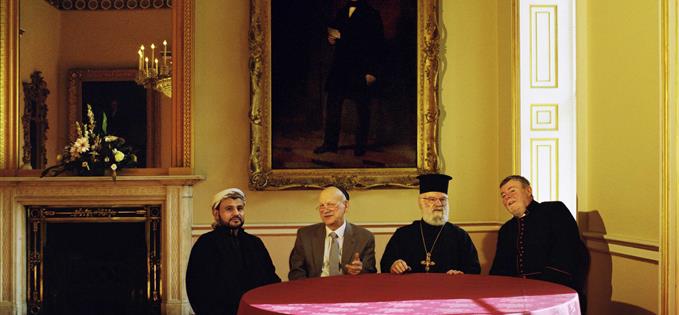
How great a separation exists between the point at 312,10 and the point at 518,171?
7.94 feet

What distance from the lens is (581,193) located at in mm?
5520

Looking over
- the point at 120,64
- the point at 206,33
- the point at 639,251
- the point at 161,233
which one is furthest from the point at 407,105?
the point at 120,64

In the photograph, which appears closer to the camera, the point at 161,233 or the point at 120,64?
the point at 161,233

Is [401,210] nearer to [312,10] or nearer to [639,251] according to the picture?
[312,10]

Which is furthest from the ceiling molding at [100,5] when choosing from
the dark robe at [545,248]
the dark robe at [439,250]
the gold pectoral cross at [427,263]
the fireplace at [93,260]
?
the dark robe at [545,248]

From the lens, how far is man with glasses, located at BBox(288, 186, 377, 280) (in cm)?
501

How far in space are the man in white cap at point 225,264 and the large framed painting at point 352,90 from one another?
2419mm

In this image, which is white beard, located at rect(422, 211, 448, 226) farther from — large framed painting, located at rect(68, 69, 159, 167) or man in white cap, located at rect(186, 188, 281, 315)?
large framed painting, located at rect(68, 69, 159, 167)

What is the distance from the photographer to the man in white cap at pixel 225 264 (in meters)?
4.60

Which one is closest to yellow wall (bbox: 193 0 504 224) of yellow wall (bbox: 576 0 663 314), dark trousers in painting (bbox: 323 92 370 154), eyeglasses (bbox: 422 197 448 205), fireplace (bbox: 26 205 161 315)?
dark trousers in painting (bbox: 323 92 370 154)

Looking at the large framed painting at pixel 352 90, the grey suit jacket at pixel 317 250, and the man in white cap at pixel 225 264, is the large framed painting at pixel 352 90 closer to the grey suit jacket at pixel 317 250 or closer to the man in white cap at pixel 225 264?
the grey suit jacket at pixel 317 250

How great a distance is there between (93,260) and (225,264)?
10.9 ft

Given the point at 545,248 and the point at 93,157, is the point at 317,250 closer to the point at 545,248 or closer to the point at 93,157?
the point at 545,248

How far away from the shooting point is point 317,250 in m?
5.05
